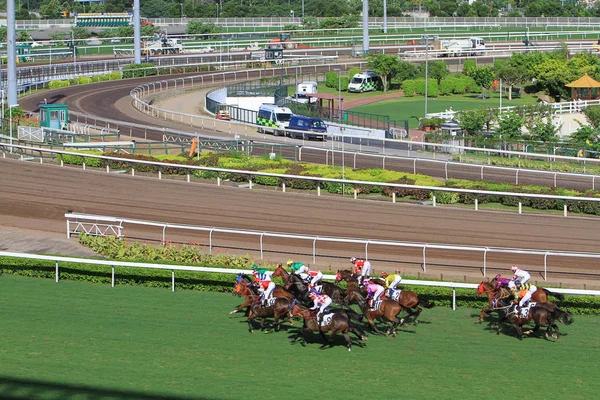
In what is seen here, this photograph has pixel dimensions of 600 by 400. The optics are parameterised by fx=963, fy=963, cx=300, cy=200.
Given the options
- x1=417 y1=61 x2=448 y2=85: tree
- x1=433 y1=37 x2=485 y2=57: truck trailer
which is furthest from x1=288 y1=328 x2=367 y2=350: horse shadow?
x1=433 y1=37 x2=485 y2=57: truck trailer

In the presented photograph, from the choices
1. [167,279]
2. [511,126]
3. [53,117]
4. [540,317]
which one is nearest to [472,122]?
[511,126]

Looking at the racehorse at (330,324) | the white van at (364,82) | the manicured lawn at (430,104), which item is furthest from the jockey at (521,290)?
the white van at (364,82)

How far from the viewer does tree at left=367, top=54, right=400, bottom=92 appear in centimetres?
6078

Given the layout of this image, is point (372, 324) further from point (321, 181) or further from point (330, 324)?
point (321, 181)

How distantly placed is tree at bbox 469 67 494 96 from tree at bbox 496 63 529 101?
30.7 inches

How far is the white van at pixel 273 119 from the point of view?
41812 mm

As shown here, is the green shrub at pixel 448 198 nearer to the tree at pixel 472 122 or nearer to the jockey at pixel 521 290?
the jockey at pixel 521 290

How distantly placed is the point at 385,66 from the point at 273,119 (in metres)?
19.9

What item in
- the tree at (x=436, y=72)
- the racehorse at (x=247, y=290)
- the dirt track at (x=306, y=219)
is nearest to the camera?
the racehorse at (x=247, y=290)

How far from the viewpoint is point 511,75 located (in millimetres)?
57312

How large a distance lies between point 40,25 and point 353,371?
9969cm

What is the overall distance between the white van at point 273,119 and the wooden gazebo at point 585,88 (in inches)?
747

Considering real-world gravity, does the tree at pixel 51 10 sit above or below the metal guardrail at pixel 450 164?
above

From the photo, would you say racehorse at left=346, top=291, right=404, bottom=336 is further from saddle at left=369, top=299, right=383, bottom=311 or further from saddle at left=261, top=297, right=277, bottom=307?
saddle at left=261, top=297, right=277, bottom=307
